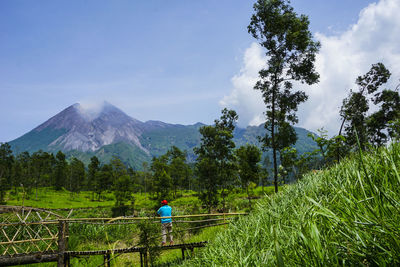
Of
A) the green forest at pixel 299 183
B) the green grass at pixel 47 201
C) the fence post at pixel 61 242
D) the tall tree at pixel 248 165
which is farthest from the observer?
the green grass at pixel 47 201

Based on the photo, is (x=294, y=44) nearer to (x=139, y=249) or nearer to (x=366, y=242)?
(x=139, y=249)

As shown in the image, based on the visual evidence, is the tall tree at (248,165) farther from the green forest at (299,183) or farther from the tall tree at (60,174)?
the tall tree at (60,174)

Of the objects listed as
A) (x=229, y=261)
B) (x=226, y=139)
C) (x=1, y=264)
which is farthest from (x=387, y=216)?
(x=226, y=139)

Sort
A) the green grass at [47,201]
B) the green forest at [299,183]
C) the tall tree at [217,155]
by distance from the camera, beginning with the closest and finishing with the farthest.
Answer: the green forest at [299,183] → the tall tree at [217,155] → the green grass at [47,201]

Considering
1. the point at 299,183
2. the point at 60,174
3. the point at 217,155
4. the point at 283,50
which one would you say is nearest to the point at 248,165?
the point at 217,155

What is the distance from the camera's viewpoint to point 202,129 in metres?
26.0

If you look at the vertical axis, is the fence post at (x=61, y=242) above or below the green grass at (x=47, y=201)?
above

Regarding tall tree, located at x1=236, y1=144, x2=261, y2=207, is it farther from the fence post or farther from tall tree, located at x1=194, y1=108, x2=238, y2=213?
the fence post

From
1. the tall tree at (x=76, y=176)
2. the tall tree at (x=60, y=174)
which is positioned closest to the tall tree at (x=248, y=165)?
the tall tree at (x=76, y=176)

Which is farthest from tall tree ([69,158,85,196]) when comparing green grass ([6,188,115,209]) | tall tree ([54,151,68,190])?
green grass ([6,188,115,209])

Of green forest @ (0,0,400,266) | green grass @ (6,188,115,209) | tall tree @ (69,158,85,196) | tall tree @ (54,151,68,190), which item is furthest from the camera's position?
tall tree @ (69,158,85,196)

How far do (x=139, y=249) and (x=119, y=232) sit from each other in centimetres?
1160

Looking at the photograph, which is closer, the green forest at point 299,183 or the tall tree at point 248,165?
the green forest at point 299,183

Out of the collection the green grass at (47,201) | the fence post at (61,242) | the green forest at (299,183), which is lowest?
the green grass at (47,201)
